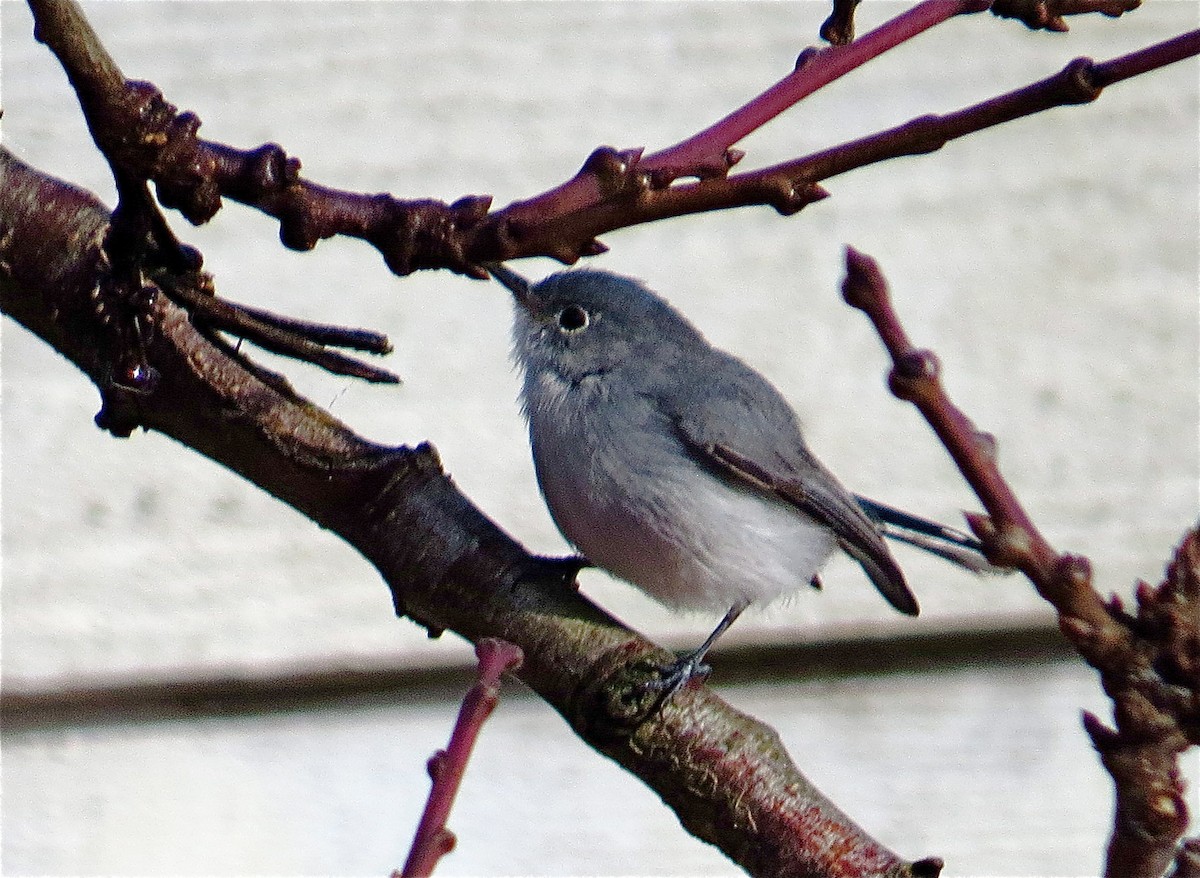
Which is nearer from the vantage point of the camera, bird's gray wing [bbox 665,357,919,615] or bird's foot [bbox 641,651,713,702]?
bird's foot [bbox 641,651,713,702]

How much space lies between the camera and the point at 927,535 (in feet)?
3.61

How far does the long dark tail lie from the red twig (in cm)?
77

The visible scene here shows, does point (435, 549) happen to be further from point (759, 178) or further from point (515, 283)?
point (515, 283)

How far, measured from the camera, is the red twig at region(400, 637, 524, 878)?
30cm

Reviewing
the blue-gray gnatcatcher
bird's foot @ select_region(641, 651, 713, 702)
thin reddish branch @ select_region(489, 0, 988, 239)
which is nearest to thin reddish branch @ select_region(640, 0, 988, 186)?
thin reddish branch @ select_region(489, 0, 988, 239)

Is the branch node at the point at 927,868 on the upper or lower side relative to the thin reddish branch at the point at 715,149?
lower

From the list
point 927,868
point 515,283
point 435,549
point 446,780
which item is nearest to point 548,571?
point 435,549

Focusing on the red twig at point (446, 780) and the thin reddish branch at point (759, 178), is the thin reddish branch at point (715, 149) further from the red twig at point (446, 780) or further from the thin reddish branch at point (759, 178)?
the red twig at point (446, 780)

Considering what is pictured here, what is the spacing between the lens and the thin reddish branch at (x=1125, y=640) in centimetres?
28

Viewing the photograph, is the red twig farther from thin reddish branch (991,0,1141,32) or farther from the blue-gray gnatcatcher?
the blue-gray gnatcatcher

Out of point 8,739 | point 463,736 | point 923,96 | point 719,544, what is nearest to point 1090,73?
point 463,736

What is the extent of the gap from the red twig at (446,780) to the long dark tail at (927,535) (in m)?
0.77

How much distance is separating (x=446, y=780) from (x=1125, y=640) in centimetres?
16

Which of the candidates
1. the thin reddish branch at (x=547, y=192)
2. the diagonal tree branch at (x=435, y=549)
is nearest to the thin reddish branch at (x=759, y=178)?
the thin reddish branch at (x=547, y=192)
